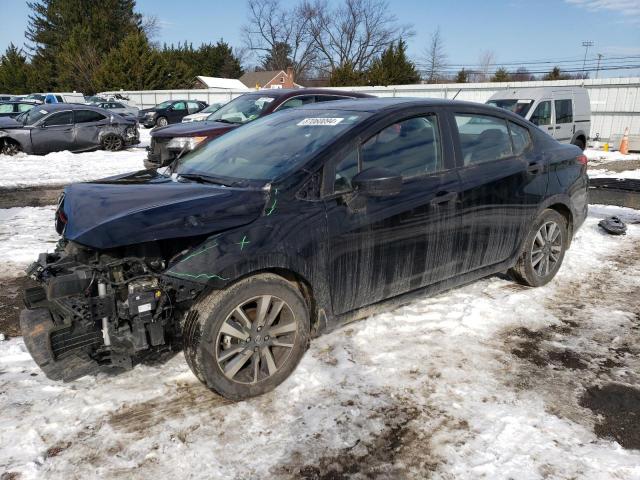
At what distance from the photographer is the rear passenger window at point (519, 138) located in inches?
176

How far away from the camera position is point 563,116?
14055mm

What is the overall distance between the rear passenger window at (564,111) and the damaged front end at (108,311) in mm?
13739

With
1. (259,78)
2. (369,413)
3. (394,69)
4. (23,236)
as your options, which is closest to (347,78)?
(394,69)

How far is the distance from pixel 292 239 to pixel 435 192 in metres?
1.24

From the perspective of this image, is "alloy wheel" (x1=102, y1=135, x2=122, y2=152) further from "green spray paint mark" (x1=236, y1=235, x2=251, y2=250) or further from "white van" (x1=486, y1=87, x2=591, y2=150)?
"green spray paint mark" (x1=236, y1=235, x2=251, y2=250)

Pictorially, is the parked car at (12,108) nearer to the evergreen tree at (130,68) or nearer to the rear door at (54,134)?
the rear door at (54,134)

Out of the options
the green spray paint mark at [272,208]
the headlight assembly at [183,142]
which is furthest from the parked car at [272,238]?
the headlight assembly at [183,142]

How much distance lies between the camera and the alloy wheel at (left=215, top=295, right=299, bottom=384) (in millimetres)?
2904

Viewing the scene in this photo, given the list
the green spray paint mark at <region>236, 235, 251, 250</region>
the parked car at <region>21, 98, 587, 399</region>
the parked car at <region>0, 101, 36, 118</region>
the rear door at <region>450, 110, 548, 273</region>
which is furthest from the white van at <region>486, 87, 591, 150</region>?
the parked car at <region>0, 101, 36, 118</region>

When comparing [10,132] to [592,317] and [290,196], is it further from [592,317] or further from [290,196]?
[592,317]

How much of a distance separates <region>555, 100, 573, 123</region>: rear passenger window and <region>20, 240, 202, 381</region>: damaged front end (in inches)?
541

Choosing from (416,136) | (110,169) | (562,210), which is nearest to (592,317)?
(562,210)

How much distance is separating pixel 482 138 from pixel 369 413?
97.2 inches

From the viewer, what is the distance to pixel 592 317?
4363mm
